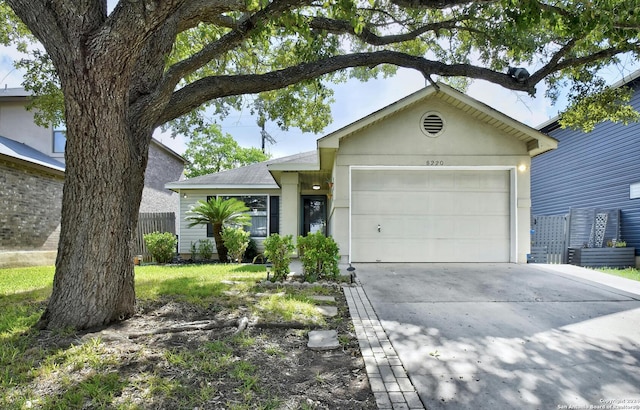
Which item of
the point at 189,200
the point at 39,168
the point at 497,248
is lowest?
the point at 497,248

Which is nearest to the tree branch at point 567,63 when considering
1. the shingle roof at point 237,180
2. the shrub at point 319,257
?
the shrub at point 319,257

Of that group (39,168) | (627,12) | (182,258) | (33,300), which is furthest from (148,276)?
(627,12)

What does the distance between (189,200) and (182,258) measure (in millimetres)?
2309

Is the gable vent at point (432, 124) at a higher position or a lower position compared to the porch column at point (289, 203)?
higher

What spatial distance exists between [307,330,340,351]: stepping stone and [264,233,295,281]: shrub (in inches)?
116

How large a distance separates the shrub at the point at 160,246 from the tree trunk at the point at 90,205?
26.8ft

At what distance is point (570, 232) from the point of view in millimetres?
10766

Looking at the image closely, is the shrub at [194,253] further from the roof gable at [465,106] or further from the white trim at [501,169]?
the roof gable at [465,106]

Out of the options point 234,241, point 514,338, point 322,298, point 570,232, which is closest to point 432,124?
point 322,298

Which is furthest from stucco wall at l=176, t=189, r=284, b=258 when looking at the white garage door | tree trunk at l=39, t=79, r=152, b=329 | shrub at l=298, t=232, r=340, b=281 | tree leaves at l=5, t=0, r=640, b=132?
tree trunk at l=39, t=79, r=152, b=329

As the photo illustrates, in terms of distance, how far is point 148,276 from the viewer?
26.0ft

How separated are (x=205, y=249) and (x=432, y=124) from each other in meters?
9.13

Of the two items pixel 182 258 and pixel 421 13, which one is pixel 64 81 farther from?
pixel 182 258

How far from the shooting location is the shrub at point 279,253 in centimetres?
672
